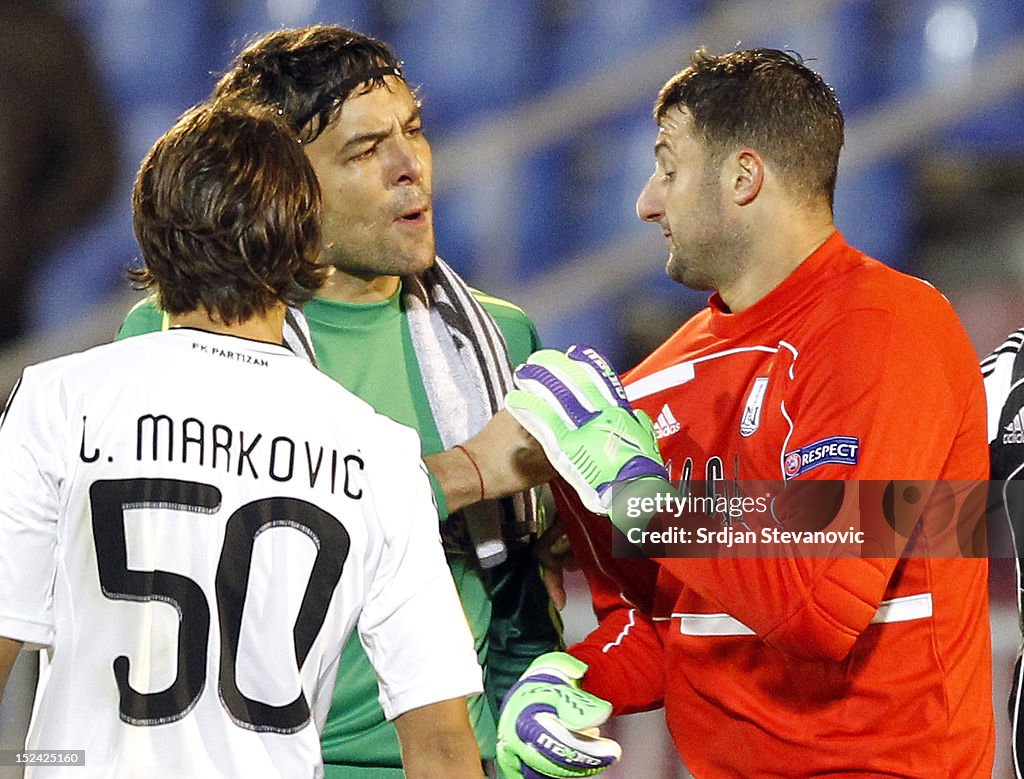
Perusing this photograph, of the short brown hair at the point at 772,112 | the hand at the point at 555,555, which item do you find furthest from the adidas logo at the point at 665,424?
the short brown hair at the point at 772,112

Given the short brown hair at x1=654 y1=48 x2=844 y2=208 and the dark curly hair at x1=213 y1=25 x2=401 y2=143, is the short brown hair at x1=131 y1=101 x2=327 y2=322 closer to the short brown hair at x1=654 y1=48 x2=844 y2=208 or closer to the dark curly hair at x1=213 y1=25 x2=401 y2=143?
the dark curly hair at x1=213 y1=25 x2=401 y2=143

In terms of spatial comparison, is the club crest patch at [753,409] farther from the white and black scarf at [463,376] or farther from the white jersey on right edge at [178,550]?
the white jersey on right edge at [178,550]

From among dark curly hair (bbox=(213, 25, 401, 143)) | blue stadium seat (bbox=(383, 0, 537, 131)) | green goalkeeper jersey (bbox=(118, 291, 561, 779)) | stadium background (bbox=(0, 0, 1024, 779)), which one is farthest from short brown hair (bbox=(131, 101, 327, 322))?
blue stadium seat (bbox=(383, 0, 537, 131))

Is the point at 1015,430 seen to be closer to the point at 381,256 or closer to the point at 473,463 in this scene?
the point at 473,463

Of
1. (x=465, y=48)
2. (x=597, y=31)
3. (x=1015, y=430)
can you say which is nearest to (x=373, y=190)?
(x=1015, y=430)

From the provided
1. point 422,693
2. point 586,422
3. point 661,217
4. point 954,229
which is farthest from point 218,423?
point 954,229

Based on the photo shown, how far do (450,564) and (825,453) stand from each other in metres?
0.64

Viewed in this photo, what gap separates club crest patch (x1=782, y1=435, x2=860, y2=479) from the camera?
1779 mm

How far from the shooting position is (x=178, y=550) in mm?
1413

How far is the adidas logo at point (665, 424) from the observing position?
214 centimetres

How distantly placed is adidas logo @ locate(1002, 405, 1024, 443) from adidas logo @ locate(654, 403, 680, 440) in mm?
482

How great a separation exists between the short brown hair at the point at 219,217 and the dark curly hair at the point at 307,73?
0.69 metres

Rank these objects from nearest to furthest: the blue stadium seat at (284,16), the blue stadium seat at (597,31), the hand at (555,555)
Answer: the hand at (555,555)
the blue stadium seat at (284,16)
the blue stadium seat at (597,31)

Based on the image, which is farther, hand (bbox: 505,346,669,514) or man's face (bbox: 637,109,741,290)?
man's face (bbox: 637,109,741,290)
